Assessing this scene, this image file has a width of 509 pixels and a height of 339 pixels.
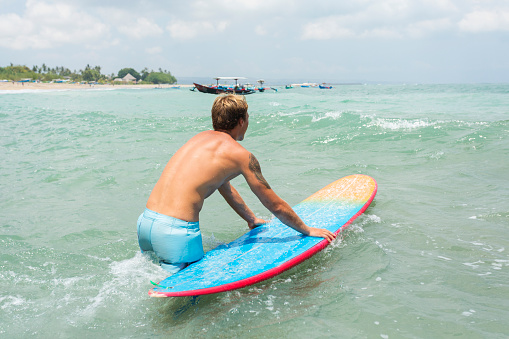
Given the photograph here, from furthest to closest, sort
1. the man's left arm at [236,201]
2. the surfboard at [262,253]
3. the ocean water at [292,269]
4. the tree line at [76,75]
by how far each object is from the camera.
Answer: the tree line at [76,75]
the man's left arm at [236,201]
the surfboard at [262,253]
the ocean water at [292,269]

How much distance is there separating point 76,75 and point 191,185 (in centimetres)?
13491

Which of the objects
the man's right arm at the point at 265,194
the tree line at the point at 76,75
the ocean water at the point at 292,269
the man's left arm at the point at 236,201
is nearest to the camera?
the ocean water at the point at 292,269

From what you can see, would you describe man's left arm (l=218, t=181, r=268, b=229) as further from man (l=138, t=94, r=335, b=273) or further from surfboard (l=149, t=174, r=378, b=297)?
man (l=138, t=94, r=335, b=273)

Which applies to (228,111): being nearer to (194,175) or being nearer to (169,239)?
(194,175)

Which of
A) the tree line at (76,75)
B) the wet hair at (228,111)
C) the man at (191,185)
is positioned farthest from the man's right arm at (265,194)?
the tree line at (76,75)

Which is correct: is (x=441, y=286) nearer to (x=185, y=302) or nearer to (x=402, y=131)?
(x=185, y=302)

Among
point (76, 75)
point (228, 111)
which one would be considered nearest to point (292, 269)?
point (228, 111)

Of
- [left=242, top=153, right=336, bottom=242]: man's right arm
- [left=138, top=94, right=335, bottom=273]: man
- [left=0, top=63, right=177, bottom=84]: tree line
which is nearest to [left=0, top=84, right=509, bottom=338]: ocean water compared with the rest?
[left=138, top=94, right=335, bottom=273]: man

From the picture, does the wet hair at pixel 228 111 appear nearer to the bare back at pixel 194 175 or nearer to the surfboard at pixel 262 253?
the bare back at pixel 194 175

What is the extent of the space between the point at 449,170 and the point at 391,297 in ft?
15.0

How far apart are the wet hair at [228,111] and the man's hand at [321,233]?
3.98ft

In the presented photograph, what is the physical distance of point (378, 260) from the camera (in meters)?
3.27

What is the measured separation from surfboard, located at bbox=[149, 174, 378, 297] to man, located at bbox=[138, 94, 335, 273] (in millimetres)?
217

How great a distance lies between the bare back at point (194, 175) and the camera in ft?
8.70
